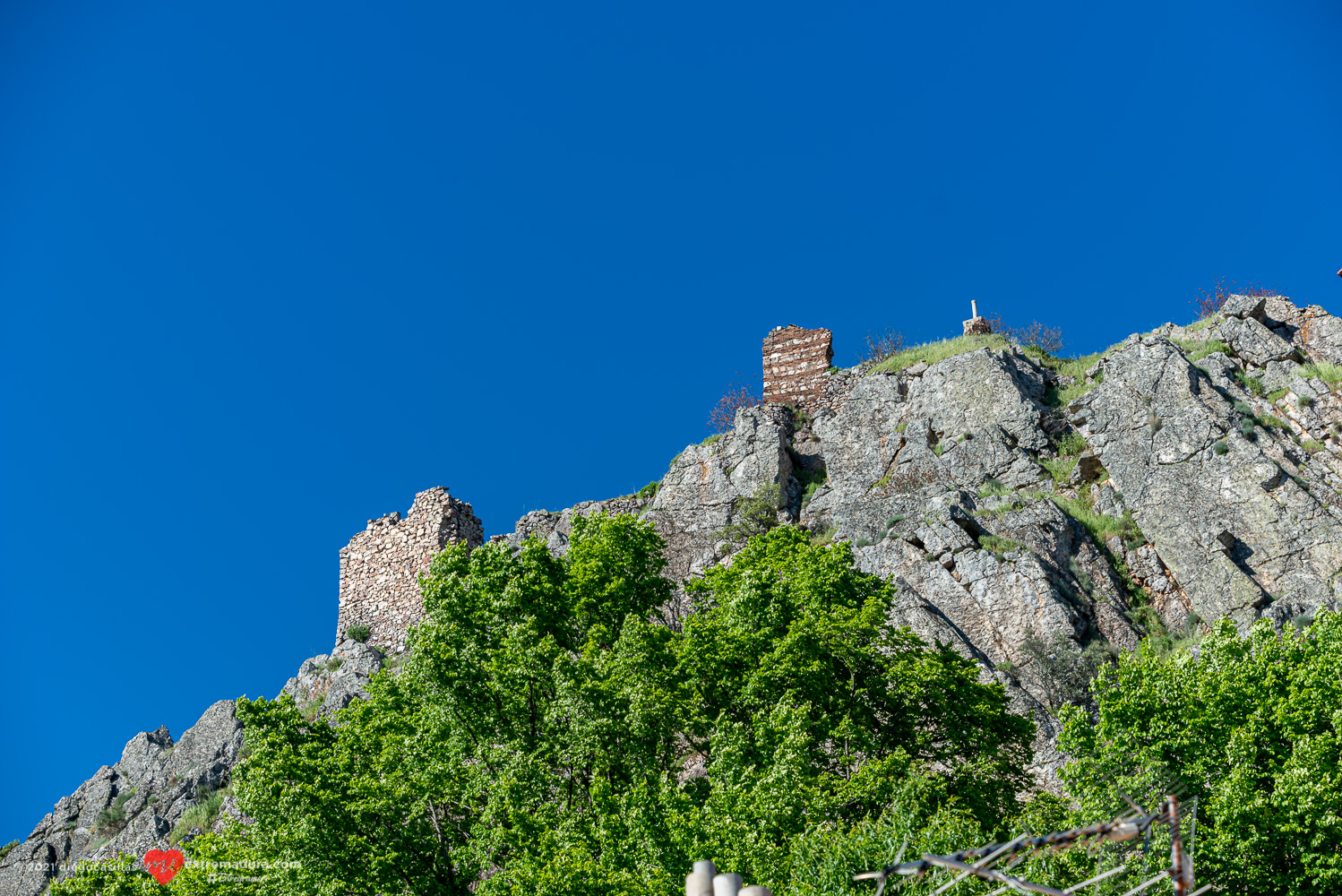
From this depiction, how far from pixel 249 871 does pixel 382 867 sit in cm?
271

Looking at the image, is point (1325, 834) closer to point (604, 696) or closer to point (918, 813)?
point (918, 813)

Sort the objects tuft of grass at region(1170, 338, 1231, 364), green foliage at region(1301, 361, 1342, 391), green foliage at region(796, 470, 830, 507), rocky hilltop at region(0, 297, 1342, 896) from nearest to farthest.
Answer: rocky hilltop at region(0, 297, 1342, 896), green foliage at region(1301, 361, 1342, 391), tuft of grass at region(1170, 338, 1231, 364), green foliage at region(796, 470, 830, 507)

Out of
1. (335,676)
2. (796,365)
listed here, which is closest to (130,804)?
(335,676)

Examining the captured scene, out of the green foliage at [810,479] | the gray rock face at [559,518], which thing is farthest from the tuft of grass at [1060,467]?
the gray rock face at [559,518]

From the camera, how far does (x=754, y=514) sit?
43094mm

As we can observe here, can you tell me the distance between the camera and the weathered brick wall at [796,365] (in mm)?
52438

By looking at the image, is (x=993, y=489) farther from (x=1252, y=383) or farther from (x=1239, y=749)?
(x=1239, y=749)

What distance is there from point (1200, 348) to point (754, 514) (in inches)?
766

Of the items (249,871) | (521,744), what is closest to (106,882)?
(249,871)

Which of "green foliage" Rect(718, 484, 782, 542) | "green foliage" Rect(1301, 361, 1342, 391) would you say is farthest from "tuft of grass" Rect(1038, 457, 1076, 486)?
"green foliage" Rect(718, 484, 782, 542)

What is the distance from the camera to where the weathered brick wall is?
172ft

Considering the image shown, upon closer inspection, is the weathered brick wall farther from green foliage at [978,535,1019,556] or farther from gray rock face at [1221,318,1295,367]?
gray rock face at [1221,318,1295,367]

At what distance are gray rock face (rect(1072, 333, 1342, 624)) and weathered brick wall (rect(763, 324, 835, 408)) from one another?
12996 millimetres

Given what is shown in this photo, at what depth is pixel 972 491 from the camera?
133 ft
